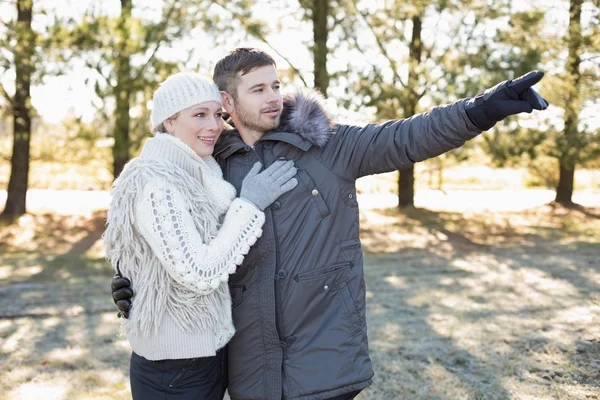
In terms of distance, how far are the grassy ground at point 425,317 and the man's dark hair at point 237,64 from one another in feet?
8.22

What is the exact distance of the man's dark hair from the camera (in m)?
2.62

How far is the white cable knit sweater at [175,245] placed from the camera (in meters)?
2.14

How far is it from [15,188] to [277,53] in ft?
20.0

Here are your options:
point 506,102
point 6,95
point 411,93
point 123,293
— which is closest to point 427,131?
point 506,102

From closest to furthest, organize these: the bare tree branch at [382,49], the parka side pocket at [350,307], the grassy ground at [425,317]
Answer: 1. the parka side pocket at [350,307]
2. the grassy ground at [425,317]
3. the bare tree branch at [382,49]

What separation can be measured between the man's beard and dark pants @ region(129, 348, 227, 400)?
937 millimetres

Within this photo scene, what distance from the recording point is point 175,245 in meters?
2.12

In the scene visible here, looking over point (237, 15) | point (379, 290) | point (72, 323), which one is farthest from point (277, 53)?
point (72, 323)

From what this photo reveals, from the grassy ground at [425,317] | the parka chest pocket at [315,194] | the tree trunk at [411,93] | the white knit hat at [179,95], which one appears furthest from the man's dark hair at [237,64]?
the tree trunk at [411,93]

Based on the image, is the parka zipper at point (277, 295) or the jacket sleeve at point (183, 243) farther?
the parka zipper at point (277, 295)

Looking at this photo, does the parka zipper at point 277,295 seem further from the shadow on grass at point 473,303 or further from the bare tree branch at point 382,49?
the bare tree branch at point 382,49

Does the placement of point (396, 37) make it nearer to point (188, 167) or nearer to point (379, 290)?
point (379, 290)

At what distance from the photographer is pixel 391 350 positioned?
514cm

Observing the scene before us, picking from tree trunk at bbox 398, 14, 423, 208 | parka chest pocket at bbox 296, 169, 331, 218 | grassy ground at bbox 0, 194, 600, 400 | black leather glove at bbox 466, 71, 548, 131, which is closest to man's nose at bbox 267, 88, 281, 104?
parka chest pocket at bbox 296, 169, 331, 218
